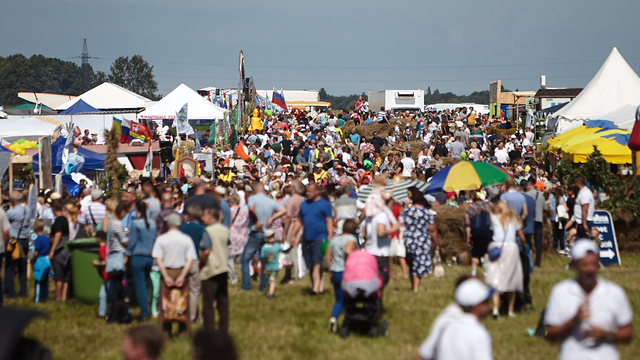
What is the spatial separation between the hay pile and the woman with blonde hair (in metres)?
3.79

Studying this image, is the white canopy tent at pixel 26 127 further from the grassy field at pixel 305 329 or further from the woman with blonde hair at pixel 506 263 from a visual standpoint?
the woman with blonde hair at pixel 506 263

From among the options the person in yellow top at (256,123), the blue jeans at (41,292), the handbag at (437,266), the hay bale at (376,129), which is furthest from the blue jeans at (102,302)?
the hay bale at (376,129)

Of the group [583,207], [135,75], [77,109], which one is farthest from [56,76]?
[583,207]

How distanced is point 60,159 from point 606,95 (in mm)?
19514

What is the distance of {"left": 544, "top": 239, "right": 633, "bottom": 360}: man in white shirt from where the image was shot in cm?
419

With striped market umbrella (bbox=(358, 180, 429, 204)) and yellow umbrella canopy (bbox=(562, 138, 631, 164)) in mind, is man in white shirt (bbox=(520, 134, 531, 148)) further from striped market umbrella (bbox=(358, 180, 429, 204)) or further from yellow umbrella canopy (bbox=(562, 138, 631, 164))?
striped market umbrella (bbox=(358, 180, 429, 204))

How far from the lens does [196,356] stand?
12.2 ft

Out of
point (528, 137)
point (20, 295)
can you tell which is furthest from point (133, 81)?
point (20, 295)

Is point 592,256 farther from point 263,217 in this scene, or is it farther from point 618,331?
point 263,217

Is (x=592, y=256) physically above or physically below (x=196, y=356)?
above

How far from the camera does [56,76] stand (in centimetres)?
15988

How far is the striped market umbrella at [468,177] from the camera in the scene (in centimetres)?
1181

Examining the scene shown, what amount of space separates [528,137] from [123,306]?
2217 cm

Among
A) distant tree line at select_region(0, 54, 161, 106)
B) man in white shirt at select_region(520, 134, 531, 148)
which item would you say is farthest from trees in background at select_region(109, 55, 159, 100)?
man in white shirt at select_region(520, 134, 531, 148)
